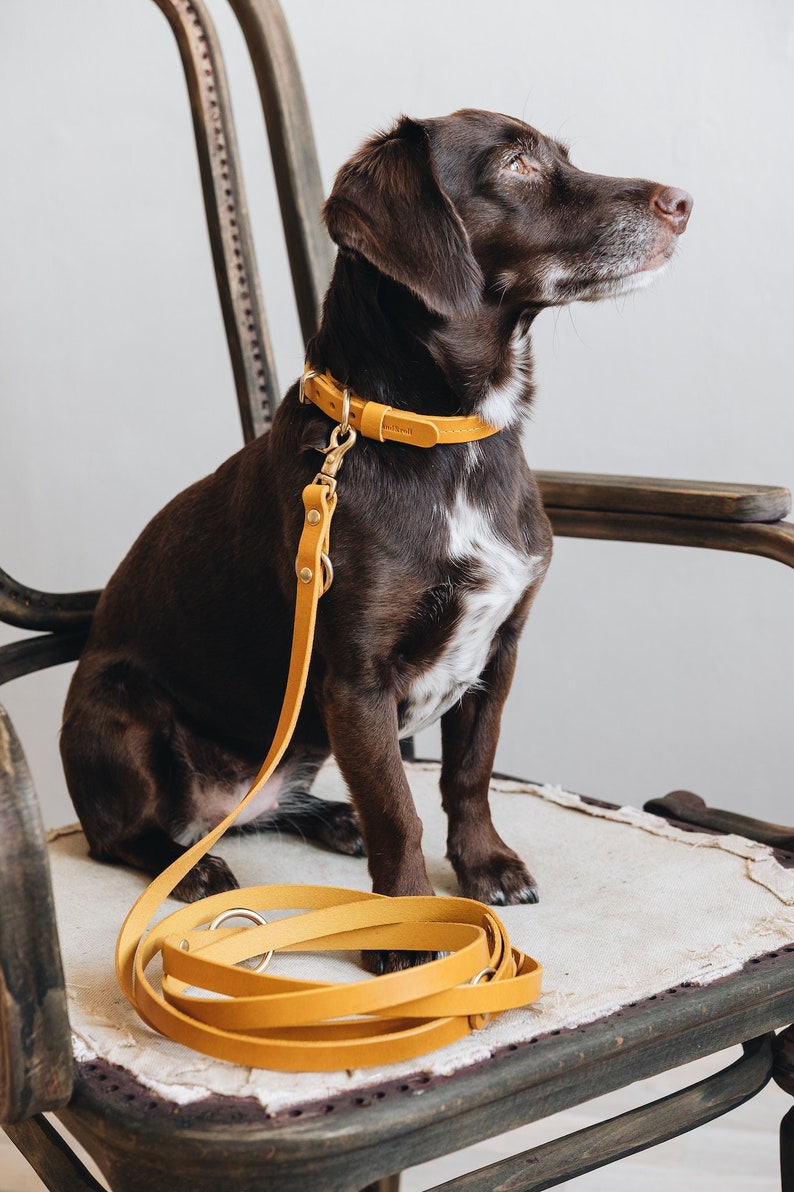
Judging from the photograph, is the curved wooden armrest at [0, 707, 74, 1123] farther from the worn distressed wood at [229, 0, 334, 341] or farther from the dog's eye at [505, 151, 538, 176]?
the worn distressed wood at [229, 0, 334, 341]

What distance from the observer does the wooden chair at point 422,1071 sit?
90 centimetres

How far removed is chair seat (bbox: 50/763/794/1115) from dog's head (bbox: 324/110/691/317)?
0.58 meters

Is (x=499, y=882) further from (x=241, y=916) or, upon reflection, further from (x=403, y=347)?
(x=403, y=347)

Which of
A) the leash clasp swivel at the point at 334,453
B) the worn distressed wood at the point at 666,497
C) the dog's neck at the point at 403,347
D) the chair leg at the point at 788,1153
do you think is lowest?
the chair leg at the point at 788,1153

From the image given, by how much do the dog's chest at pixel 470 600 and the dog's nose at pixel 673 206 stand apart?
34 cm

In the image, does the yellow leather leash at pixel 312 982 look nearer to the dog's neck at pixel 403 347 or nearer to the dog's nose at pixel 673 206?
the dog's neck at pixel 403 347

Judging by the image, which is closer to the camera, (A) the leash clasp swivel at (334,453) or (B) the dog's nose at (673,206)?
(A) the leash clasp swivel at (334,453)

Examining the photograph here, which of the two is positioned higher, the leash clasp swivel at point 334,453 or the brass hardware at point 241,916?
the leash clasp swivel at point 334,453

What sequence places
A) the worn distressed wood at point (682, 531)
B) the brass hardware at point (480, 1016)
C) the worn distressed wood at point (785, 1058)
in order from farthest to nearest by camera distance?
1. the worn distressed wood at point (682, 531)
2. the worn distressed wood at point (785, 1058)
3. the brass hardware at point (480, 1016)

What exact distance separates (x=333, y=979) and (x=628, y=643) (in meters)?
1.72

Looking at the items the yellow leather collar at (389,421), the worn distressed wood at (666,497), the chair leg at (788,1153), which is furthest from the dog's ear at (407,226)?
the chair leg at (788,1153)

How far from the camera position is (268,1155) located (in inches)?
35.0

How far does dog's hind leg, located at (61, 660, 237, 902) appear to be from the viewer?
54.7 inches

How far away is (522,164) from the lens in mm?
1268
